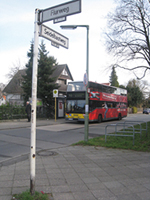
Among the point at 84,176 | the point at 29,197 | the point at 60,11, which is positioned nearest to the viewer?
the point at 29,197

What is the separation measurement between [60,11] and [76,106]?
15.9m

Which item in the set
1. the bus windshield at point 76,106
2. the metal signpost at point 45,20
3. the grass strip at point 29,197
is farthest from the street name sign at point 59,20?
the bus windshield at point 76,106

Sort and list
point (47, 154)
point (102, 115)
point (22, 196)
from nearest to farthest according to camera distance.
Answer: point (22, 196)
point (47, 154)
point (102, 115)

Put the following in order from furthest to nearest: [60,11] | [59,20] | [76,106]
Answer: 1. [76,106]
2. [59,20]
3. [60,11]

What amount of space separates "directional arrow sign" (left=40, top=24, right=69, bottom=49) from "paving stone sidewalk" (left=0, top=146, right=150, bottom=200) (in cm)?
298

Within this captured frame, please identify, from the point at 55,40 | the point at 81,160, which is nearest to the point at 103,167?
the point at 81,160

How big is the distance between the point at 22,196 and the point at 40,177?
1.19 metres

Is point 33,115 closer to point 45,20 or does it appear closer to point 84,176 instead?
point 45,20

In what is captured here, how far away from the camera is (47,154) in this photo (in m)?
6.88

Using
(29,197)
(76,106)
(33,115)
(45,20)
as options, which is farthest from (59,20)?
(76,106)

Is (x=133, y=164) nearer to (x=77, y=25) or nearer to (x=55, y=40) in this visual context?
(x=55, y=40)

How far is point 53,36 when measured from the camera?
3.95 m

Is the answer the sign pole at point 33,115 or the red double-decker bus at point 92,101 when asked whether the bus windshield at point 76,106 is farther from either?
the sign pole at point 33,115

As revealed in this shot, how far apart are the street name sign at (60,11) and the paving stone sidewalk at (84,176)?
3356 millimetres
